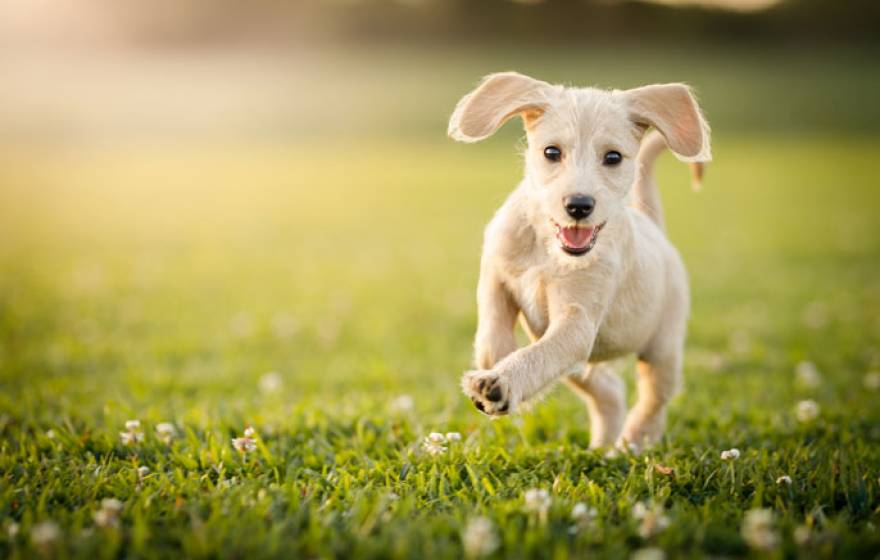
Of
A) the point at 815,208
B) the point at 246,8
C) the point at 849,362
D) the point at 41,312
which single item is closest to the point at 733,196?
the point at 815,208

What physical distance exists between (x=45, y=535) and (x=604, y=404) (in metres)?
2.97

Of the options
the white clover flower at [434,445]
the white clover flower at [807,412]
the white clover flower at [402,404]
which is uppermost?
the white clover flower at [434,445]

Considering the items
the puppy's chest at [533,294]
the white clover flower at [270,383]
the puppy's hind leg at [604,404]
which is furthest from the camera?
the white clover flower at [270,383]

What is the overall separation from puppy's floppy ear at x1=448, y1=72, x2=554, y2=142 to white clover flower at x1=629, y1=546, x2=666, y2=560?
188 centimetres

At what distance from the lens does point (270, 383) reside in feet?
20.7

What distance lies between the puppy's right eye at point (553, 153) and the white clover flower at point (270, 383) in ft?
11.2

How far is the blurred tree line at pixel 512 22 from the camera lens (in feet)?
124

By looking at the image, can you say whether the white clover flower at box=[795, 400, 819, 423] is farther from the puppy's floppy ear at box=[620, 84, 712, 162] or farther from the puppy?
the puppy's floppy ear at box=[620, 84, 712, 162]

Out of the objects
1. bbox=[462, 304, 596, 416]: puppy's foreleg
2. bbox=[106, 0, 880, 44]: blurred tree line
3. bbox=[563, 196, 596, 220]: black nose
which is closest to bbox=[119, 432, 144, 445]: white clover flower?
bbox=[462, 304, 596, 416]: puppy's foreleg

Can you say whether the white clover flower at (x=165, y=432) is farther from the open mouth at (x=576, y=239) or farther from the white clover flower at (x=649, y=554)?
the white clover flower at (x=649, y=554)

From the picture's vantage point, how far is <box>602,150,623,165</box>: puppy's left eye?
3604 millimetres

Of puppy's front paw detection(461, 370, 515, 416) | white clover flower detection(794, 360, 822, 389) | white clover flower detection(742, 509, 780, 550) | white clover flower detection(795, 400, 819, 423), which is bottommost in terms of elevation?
white clover flower detection(794, 360, 822, 389)

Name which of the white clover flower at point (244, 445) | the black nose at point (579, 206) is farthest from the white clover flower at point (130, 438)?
the black nose at point (579, 206)

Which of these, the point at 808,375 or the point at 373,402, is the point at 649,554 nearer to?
the point at 373,402
